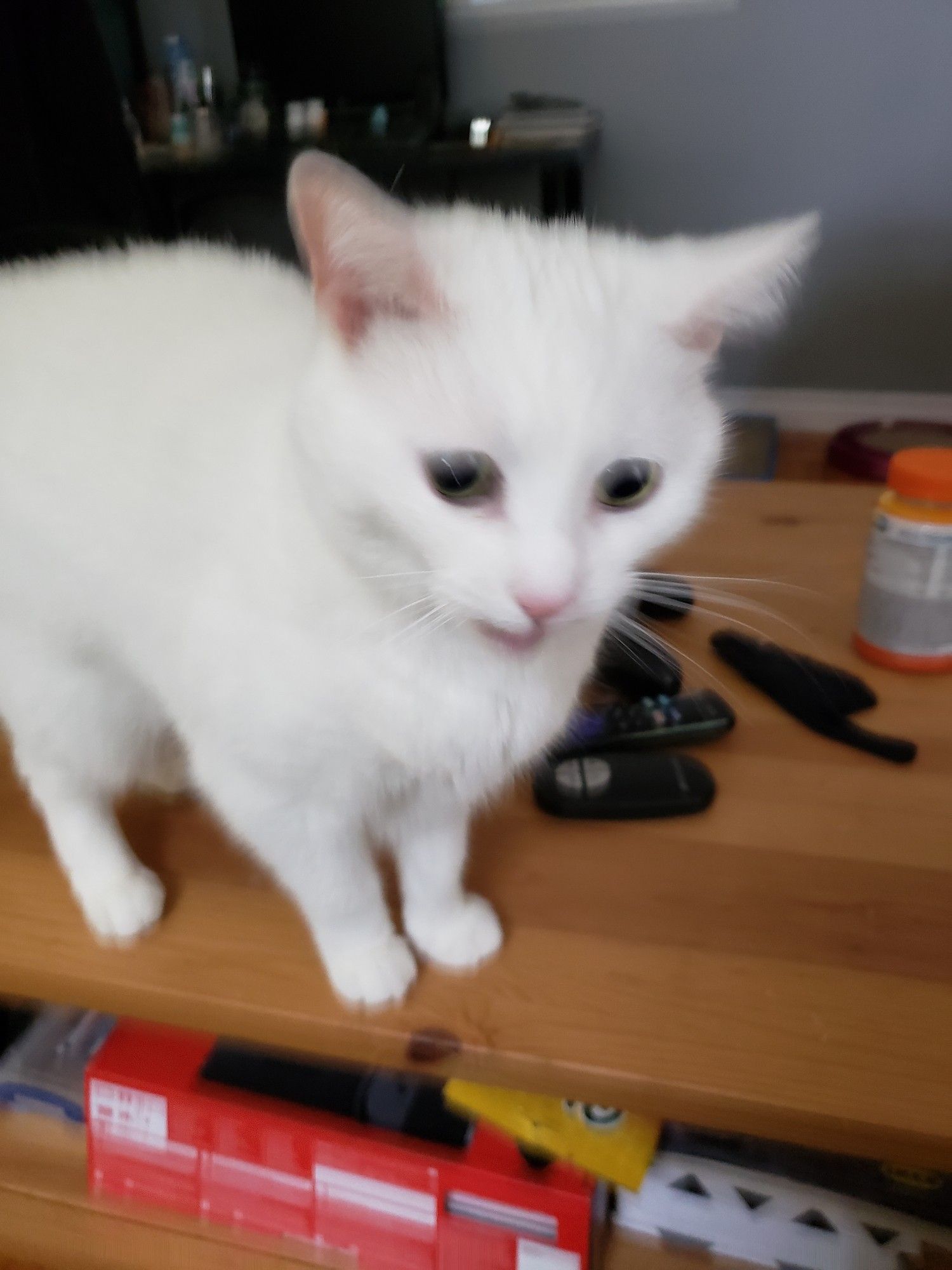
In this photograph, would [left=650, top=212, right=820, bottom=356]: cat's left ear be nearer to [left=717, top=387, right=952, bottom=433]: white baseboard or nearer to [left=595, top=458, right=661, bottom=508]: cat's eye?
[left=595, top=458, right=661, bottom=508]: cat's eye

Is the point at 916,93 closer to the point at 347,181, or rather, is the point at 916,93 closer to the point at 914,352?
the point at 914,352

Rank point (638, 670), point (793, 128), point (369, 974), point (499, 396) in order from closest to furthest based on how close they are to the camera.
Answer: point (499, 396) < point (369, 974) < point (638, 670) < point (793, 128)

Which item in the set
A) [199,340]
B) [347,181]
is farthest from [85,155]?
[347,181]

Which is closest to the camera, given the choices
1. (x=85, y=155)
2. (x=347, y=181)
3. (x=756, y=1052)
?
(x=347, y=181)

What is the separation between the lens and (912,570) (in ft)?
2.37

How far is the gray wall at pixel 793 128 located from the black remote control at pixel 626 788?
194 centimetres

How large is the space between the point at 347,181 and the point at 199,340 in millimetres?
204

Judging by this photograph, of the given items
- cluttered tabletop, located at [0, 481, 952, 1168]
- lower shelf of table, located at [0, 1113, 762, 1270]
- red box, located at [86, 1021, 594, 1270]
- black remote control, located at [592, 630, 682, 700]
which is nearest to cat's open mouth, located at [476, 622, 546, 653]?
cluttered tabletop, located at [0, 481, 952, 1168]

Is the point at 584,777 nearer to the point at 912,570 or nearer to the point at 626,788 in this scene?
the point at 626,788

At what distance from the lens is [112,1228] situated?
0.72 metres

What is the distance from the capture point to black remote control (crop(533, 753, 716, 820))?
625mm

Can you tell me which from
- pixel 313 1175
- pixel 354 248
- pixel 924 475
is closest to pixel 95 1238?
pixel 313 1175

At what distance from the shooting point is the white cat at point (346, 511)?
0.41 metres

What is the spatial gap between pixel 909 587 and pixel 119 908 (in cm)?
61
